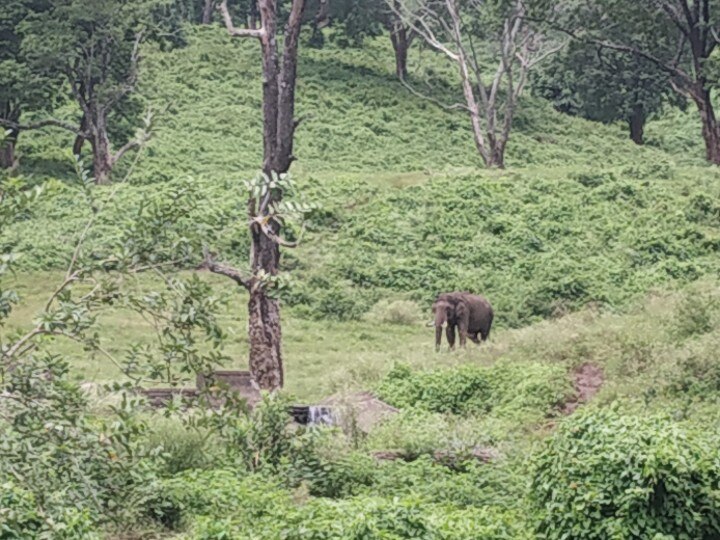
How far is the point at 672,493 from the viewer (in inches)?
361

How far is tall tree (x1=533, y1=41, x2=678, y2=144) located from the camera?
46844 mm

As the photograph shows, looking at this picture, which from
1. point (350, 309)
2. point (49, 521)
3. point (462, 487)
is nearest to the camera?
point (49, 521)

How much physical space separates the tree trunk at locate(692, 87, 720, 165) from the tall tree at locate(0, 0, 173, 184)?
1525cm

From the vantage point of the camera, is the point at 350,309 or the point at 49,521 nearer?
the point at 49,521

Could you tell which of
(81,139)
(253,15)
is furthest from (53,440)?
(253,15)

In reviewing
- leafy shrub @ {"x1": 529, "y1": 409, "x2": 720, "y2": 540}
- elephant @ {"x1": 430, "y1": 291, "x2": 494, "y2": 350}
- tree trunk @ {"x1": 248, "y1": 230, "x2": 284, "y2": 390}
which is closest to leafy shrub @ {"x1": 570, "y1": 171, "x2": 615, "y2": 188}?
elephant @ {"x1": 430, "y1": 291, "x2": 494, "y2": 350}

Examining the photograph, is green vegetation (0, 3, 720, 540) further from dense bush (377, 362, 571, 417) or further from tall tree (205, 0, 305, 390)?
tall tree (205, 0, 305, 390)

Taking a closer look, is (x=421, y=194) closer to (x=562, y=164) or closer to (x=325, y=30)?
(x=562, y=164)

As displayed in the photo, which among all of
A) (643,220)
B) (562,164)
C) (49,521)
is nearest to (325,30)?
(562,164)

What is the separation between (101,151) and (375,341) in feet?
47.8

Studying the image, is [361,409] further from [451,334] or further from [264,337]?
[451,334]

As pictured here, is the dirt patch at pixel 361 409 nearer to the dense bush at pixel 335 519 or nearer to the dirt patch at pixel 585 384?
the dirt patch at pixel 585 384

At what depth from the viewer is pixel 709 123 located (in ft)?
109

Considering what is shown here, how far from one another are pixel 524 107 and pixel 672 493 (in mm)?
41500
